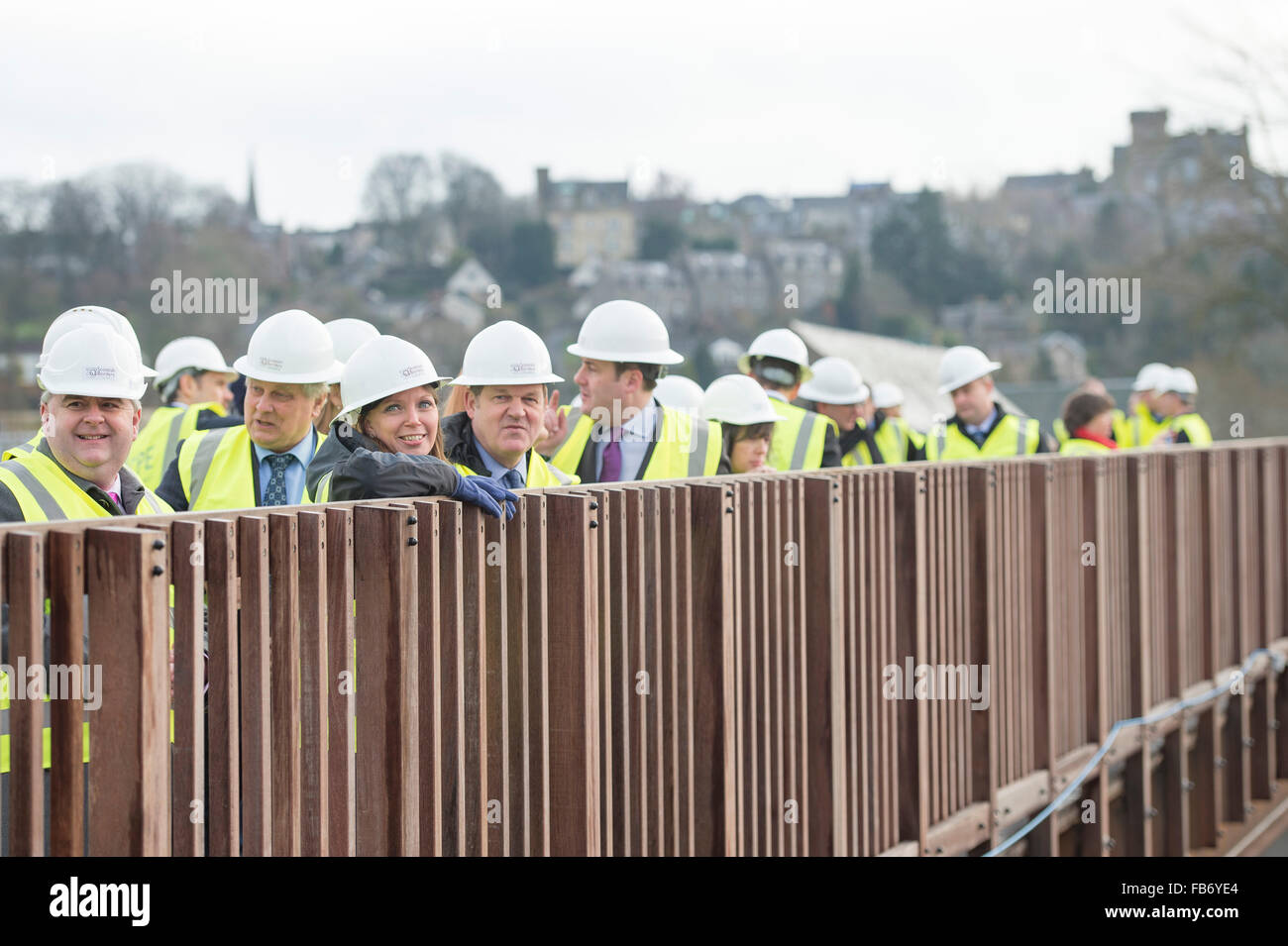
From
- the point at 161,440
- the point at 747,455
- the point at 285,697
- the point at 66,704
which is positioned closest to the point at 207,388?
the point at 161,440

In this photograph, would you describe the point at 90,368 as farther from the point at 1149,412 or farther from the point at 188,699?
the point at 1149,412

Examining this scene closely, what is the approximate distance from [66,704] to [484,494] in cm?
138

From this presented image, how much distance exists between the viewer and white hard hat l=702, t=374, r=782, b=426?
7.27 metres

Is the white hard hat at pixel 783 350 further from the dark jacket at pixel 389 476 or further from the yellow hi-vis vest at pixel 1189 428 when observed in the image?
the yellow hi-vis vest at pixel 1189 428

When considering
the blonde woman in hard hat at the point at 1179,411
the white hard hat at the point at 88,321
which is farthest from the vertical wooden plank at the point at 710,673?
the blonde woman in hard hat at the point at 1179,411

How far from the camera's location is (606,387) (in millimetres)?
6844

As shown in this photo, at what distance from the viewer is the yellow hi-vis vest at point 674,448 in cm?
662

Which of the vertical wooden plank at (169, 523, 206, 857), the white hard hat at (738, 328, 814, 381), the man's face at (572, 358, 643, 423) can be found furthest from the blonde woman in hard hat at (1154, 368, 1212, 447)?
the vertical wooden plank at (169, 523, 206, 857)

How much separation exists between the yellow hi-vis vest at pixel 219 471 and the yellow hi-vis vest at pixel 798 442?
3.07m

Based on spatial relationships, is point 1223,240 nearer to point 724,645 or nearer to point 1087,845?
point 1087,845

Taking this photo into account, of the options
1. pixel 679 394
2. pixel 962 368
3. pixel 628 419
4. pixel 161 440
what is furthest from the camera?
pixel 962 368

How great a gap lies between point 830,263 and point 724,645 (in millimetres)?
76607

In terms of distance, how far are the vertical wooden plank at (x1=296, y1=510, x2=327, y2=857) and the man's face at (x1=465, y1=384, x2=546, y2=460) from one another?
1.64 meters

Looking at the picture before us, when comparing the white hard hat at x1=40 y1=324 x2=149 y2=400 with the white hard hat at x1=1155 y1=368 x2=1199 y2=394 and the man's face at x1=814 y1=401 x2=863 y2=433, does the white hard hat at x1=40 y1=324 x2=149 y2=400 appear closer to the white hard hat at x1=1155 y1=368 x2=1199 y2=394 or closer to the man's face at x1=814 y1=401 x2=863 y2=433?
the man's face at x1=814 y1=401 x2=863 y2=433
